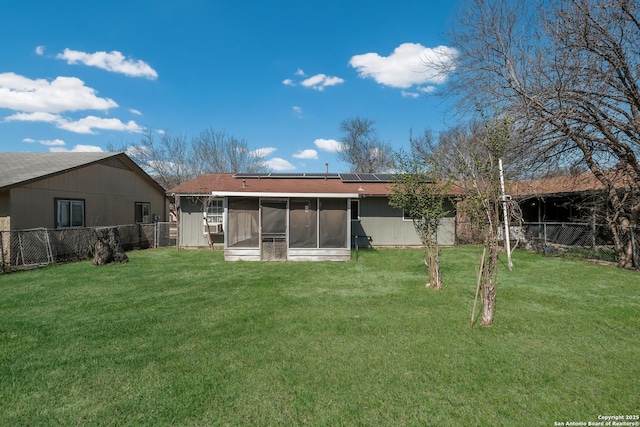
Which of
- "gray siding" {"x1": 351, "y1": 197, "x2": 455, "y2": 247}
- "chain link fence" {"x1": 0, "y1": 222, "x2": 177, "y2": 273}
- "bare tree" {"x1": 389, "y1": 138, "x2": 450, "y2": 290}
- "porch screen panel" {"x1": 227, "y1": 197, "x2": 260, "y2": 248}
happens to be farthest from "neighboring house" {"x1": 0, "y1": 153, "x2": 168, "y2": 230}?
"bare tree" {"x1": 389, "y1": 138, "x2": 450, "y2": 290}

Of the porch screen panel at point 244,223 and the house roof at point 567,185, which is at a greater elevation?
the house roof at point 567,185

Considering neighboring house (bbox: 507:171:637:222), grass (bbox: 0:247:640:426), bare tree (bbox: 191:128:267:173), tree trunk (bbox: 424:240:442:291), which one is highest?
bare tree (bbox: 191:128:267:173)

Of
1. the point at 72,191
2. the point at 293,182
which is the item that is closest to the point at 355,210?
the point at 293,182

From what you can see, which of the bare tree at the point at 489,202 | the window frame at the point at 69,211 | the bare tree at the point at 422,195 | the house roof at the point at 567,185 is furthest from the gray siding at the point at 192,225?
the bare tree at the point at 489,202

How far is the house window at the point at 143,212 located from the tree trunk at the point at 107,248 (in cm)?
639

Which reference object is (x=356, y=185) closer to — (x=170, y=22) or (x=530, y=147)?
(x=530, y=147)

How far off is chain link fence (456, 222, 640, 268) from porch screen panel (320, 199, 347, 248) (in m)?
3.86

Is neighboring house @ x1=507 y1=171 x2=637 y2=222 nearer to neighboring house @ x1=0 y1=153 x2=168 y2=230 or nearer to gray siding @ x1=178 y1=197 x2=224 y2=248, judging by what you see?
gray siding @ x1=178 y1=197 x2=224 y2=248

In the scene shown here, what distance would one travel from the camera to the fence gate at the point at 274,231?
9992mm

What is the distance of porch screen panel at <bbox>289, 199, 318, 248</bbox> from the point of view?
1002cm

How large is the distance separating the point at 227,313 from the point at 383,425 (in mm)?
3146

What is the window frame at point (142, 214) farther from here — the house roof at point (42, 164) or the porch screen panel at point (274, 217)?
the porch screen panel at point (274, 217)

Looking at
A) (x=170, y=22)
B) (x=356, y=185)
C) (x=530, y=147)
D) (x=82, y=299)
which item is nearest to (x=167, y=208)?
(x=170, y=22)

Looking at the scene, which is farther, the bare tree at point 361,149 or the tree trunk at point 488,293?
the bare tree at point 361,149
